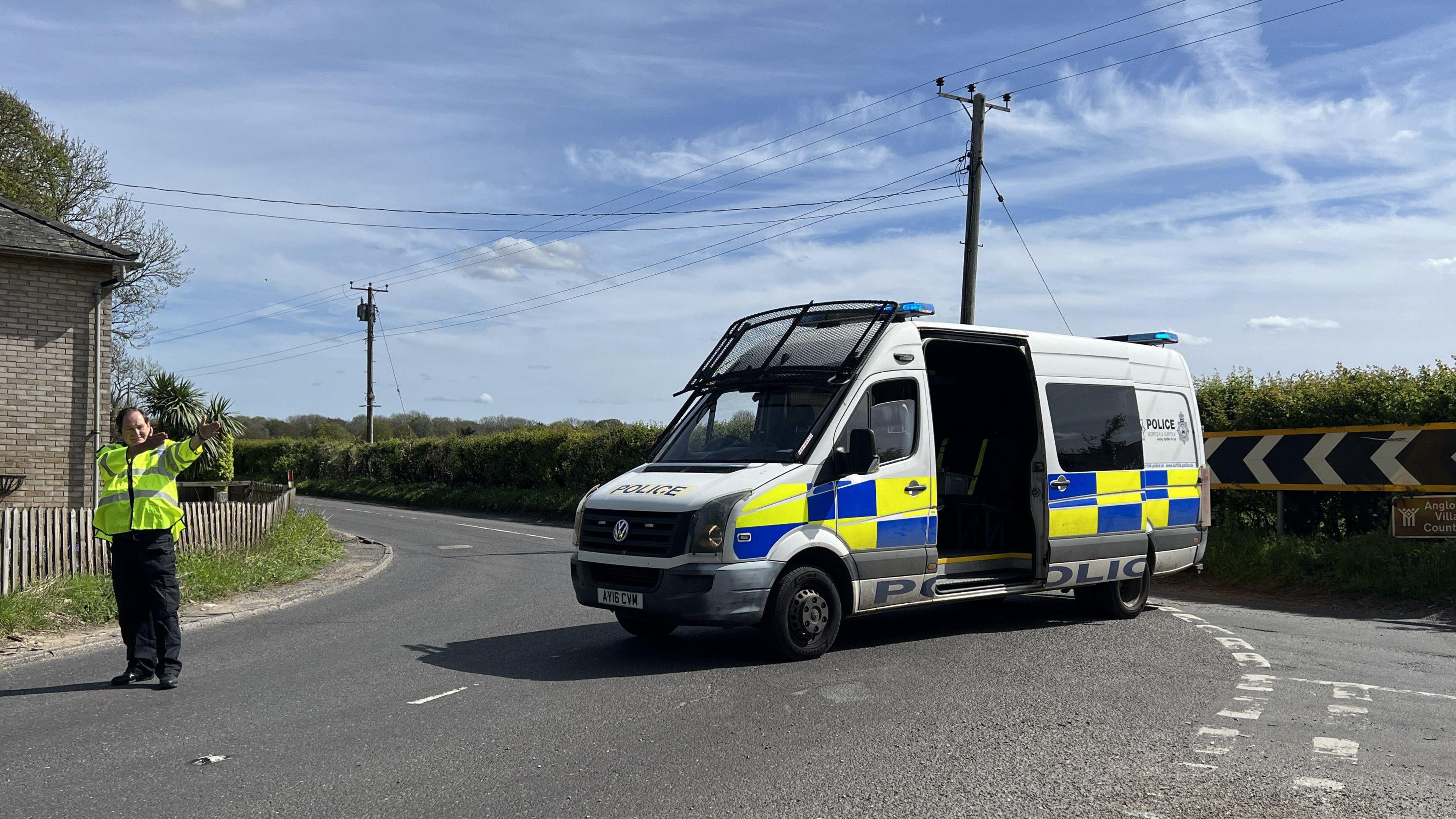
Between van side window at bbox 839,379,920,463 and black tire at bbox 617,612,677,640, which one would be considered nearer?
van side window at bbox 839,379,920,463

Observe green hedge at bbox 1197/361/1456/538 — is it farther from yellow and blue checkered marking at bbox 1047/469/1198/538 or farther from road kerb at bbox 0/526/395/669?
road kerb at bbox 0/526/395/669

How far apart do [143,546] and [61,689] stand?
3.86ft

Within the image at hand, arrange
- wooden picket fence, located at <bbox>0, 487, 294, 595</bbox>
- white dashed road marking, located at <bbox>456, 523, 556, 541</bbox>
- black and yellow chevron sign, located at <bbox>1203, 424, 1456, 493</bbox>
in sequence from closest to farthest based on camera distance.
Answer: wooden picket fence, located at <bbox>0, 487, 294, 595</bbox> → black and yellow chevron sign, located at <bbox>1203, 424, 1456, 493</bbox> → white dashed road marking, located at <bbox>456, 523, 556, 541</bbox>

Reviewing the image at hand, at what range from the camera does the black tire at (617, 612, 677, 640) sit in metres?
9.10

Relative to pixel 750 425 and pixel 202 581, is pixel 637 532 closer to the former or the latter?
pixel 750 425

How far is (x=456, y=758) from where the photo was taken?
18.6 ft

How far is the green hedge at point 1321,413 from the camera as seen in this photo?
13359 mm

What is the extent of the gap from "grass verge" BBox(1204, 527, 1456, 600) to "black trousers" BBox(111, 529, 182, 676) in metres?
11.9

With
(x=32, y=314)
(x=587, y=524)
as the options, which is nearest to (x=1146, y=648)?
(x=587, y=524)

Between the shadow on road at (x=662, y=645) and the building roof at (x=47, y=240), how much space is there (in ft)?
36.8

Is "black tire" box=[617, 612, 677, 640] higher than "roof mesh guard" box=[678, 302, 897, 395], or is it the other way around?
"roof mesh guard" box=[678, 302, 897, 395]

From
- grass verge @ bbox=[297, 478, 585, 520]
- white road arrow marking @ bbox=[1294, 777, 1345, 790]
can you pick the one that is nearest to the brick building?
grass verge @ bbox=[297, 478, 585, 520]

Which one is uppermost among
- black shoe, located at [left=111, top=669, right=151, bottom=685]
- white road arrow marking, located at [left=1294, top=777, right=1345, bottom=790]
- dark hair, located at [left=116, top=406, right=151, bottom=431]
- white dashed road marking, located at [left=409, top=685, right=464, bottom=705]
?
dark hair, located at [left=116, top=406, right=151, bottom=431]

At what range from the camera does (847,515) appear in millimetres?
8398
